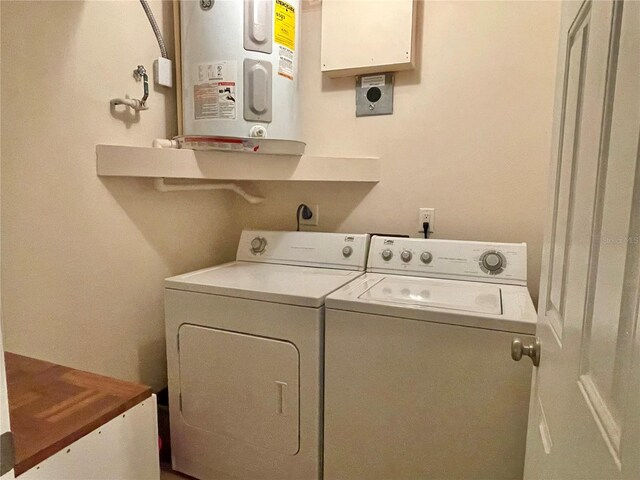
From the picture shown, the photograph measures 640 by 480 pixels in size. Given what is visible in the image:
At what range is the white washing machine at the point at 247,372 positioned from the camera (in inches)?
62.4

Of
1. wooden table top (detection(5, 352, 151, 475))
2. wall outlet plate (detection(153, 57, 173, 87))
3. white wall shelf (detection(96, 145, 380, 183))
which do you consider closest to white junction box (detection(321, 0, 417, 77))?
white wall shelf (detection(96, 145, 380, 183))

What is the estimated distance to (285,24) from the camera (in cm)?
181

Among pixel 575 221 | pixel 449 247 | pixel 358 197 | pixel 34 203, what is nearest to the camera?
pixel 575 221

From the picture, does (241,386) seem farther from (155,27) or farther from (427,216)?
(155,27)

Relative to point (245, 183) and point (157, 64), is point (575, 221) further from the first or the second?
point (245, 183)

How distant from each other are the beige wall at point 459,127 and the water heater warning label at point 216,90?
668 mm

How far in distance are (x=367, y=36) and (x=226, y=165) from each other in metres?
0.89

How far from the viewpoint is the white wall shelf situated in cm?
171

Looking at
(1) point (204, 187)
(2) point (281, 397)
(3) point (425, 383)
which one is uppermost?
(1) point (204, 187)

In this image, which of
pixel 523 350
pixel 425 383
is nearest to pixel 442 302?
pixel 425 383

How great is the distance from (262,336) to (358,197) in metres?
0.95

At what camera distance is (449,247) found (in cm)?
189

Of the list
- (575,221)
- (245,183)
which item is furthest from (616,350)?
(245,183)

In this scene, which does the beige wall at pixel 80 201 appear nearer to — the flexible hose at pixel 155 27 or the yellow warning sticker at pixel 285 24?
the flexible hose at pixel 155 27
